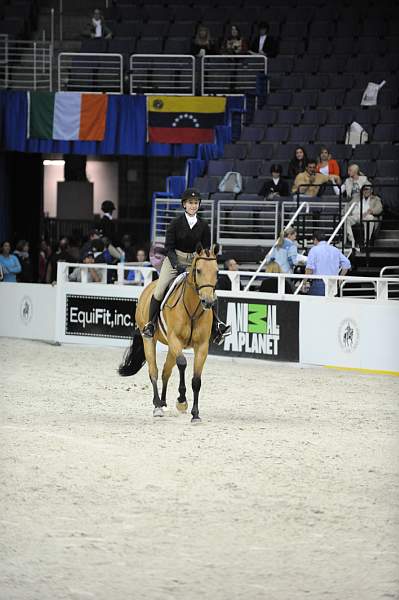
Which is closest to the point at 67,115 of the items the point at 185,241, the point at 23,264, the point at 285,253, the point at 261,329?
the point at 23,264

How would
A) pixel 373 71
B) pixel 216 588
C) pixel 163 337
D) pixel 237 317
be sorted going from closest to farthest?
1. pixel 216 588
2. pixel 163 337
3. pixel 237 317
4. pixel 373 71

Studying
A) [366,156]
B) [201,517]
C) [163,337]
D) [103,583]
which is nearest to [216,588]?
[103,583]

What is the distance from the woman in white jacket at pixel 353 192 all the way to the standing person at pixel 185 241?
8404 millimetres

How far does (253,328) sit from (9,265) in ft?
21.7

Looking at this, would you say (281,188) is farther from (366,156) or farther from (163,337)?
(163,337)

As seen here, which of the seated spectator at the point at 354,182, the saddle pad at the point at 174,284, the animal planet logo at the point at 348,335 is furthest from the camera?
the seated spectator at the point at 354,182

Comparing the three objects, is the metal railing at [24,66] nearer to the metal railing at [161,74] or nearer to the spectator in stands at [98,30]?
the spectator in stands at [98,30]

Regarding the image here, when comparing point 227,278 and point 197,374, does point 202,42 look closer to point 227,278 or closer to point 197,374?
point 227,278

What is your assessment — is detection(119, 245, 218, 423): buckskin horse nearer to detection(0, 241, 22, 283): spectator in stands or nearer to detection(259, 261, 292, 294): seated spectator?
detection(259, 261, 292, 294): seated spectator

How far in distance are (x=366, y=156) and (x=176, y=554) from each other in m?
17.2

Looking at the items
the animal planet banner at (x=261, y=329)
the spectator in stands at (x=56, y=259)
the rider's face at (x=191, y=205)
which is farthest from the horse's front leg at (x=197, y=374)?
the spectator in stands at (x=56, y=259)

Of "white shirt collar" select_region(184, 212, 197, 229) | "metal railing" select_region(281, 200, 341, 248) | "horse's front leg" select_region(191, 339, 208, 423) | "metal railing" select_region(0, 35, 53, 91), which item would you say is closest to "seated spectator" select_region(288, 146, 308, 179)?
"metal railing" select_region(281, 200, 341, 248)

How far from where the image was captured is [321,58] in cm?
2606

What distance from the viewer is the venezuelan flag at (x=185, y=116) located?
26.3 metres
